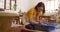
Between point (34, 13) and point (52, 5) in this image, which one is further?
point (52, 5)

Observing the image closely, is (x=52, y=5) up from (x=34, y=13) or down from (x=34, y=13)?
up

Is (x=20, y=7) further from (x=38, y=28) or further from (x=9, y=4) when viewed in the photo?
(x=38, y=28)

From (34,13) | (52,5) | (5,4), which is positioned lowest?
(34,13)

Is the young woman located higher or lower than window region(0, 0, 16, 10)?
lower

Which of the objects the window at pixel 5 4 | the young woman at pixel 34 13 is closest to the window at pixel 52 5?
the window at pixel 5 4

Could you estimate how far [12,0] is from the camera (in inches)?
328

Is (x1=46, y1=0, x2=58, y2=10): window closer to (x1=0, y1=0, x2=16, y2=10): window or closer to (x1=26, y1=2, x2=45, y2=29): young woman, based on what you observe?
(x1=0, y1=0, x2=16, y2=10): window

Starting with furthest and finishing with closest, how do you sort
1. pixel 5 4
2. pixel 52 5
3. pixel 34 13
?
pixel 5 4 → pixel 52 5 → pixel 34 13

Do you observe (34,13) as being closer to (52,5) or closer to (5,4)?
(52,5)

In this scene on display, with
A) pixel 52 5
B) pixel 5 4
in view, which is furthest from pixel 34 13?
pixel 5 4

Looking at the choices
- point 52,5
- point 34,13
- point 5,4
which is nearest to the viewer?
point 34,13

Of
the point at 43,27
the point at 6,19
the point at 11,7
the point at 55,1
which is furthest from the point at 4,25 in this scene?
the point at 11,7

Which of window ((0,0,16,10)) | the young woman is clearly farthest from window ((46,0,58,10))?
the young woman

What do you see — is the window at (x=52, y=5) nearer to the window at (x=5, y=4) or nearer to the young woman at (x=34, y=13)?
the window at (x=5, y=4)
